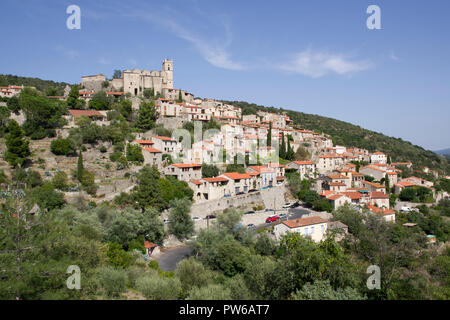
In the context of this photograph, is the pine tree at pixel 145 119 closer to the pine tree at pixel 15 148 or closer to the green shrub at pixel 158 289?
the pine tree at pixel 15 148

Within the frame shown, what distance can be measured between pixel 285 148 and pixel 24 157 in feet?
113

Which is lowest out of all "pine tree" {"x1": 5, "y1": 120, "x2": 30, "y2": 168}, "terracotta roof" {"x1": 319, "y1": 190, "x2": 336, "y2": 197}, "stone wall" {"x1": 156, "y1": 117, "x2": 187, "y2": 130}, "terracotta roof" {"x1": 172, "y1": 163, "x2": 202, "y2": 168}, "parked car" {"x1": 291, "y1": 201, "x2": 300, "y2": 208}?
"parked car" {"x1": 291, "y1": 201, "x2": 300, "y2": 208}

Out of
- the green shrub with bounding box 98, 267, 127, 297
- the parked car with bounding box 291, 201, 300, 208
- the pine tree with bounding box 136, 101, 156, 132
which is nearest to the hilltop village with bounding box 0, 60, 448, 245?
the parked car with bounding box 291, 201, 300, 208

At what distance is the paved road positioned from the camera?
21.1 m

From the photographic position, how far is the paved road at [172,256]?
21.1 m

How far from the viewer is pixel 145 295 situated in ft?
43.9

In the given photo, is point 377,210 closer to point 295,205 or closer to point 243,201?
point 295,205

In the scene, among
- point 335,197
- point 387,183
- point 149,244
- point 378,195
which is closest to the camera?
point 149,244

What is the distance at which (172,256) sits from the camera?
23.5m

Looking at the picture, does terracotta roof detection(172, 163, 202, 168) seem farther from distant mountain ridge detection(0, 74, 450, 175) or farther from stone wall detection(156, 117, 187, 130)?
distant mountain ridge detection(0, 74, 450, 175)

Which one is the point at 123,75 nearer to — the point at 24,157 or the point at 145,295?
the point at 24,157

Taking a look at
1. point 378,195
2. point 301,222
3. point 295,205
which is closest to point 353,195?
point 378,195

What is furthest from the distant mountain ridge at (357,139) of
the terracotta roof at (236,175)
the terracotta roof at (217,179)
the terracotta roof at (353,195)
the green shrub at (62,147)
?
the terracotta roof at (217,179)
